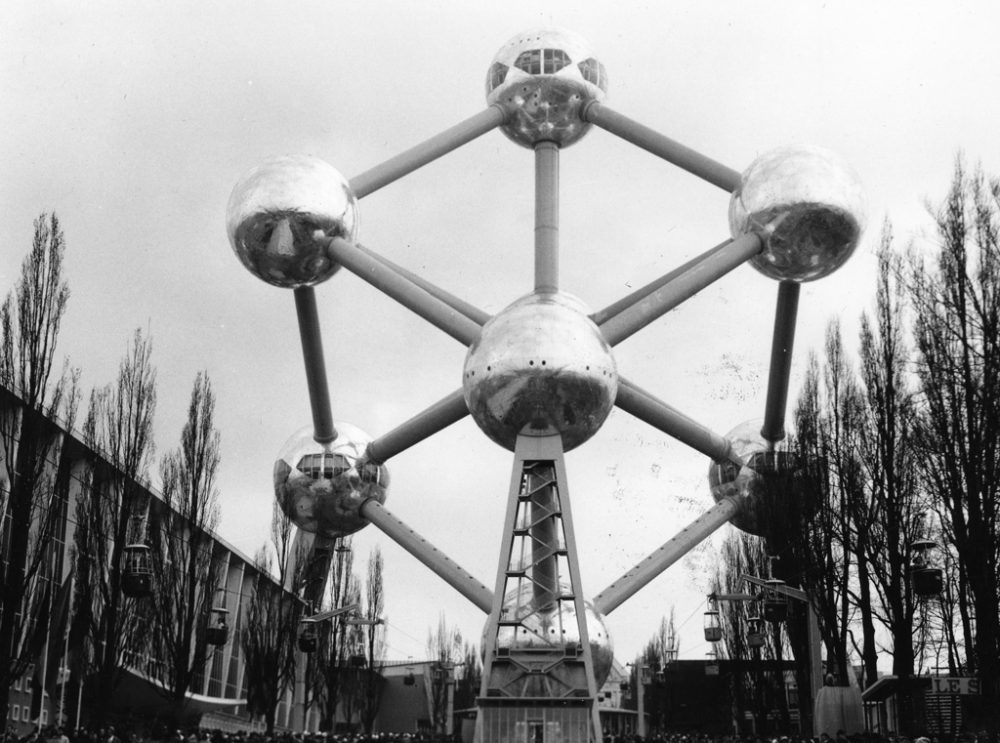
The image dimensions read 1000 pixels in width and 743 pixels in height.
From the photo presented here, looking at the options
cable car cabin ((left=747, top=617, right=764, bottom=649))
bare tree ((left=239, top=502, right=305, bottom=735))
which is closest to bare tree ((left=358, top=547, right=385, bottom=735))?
bare tree ((left=239, top=502, right=305, bottom=735))

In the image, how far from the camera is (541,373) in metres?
15.4

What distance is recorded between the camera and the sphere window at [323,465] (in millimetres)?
20453

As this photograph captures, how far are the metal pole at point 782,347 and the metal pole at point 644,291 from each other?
112cm

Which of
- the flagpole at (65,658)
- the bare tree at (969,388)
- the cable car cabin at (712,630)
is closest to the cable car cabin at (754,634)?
the cable car cabin at (712,630)

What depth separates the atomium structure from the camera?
51.8 feet

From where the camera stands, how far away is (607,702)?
97.2 meters

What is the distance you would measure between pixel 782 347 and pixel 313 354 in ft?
21.4

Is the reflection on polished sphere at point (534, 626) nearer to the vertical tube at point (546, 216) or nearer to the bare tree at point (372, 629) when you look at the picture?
the vertical tube at point (546, 216)

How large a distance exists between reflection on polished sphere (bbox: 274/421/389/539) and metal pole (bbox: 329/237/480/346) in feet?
12.2

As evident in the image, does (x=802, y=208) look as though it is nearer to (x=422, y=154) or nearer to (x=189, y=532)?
(x=422, y=154)

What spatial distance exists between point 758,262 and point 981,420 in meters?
3.72

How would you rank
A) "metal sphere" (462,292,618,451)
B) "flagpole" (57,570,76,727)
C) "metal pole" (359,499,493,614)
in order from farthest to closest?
1. "flagpole" (57,570,76,727)
2. "metal pole" (359,499,493,614)
3. "metal sphere" (462,292,618,451)

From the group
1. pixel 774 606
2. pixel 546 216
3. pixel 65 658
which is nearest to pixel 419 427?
pixel 546 216

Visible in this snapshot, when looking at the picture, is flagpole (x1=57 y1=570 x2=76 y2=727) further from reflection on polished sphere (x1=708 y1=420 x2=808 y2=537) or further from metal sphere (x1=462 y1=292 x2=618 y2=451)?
metal sphere (x1=462 y1=292 x2=618 y2=451)
